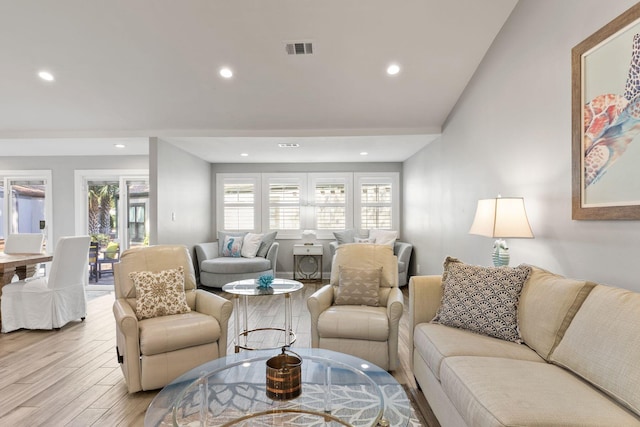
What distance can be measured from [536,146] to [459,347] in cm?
164

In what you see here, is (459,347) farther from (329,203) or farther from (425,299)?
(329,203)

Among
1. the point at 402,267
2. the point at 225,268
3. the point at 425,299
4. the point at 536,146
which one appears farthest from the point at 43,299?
the point at 536,146

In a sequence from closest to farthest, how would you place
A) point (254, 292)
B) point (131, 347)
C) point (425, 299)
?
point (131, 347) → point (425, 299) → point (254, 292)

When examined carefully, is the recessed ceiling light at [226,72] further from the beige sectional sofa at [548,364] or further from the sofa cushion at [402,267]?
the sofa cushion at [402,267]

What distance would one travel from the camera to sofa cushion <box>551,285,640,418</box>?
1286 millimetres

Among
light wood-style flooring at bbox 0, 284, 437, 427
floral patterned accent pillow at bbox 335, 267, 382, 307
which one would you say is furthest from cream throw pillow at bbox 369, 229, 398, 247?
floral patterned accent pillow at bbox 335, 267, 382, 307

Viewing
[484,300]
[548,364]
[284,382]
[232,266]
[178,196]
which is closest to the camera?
[284,382]

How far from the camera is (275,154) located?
577cm

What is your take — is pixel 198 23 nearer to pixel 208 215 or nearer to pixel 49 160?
pixel 208 215

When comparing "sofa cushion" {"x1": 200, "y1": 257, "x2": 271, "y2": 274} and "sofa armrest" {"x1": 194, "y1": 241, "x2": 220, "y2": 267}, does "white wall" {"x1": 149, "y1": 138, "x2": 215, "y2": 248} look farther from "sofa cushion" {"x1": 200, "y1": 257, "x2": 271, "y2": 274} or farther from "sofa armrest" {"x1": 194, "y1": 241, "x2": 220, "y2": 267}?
"sofa cushion" {"x1": 200, "y1": 257, "x2": 271, "y2": 274}

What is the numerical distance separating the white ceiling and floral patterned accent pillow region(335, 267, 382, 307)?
2.09 m

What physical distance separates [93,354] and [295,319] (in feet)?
6.53

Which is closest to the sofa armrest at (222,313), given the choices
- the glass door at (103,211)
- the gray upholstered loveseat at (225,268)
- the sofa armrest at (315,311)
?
the sofa armrest at (315,311)

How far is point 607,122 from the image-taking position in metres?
1.86
